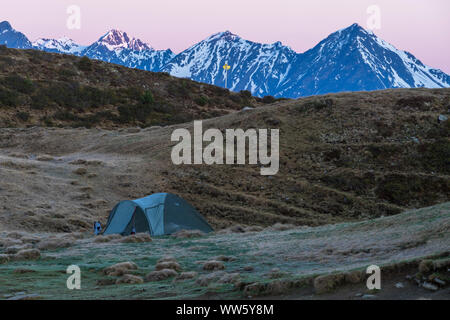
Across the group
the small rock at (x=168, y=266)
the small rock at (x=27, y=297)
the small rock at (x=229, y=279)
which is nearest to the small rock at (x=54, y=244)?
the small rock at (x=168, y=266)

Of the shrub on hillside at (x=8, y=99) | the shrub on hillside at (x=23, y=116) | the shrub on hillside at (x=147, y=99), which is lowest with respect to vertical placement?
the shrub on hillside at (x=23, y=116)

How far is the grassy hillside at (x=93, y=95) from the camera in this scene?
191ft

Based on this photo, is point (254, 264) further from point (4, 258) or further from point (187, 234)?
point (187, 234)

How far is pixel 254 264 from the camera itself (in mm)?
11898

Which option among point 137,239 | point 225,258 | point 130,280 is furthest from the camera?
point 137,239

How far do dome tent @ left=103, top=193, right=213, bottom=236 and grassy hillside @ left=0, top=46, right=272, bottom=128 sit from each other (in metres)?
35.2

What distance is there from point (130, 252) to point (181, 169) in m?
17.7

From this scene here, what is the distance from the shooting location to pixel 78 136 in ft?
151

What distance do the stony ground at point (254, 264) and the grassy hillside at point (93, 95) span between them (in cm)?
4225

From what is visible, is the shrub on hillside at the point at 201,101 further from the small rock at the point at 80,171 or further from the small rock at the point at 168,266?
the small rock at the point at 168,266

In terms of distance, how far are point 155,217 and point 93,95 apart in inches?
1767

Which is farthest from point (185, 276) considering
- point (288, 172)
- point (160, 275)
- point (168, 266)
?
point (288, 172)
